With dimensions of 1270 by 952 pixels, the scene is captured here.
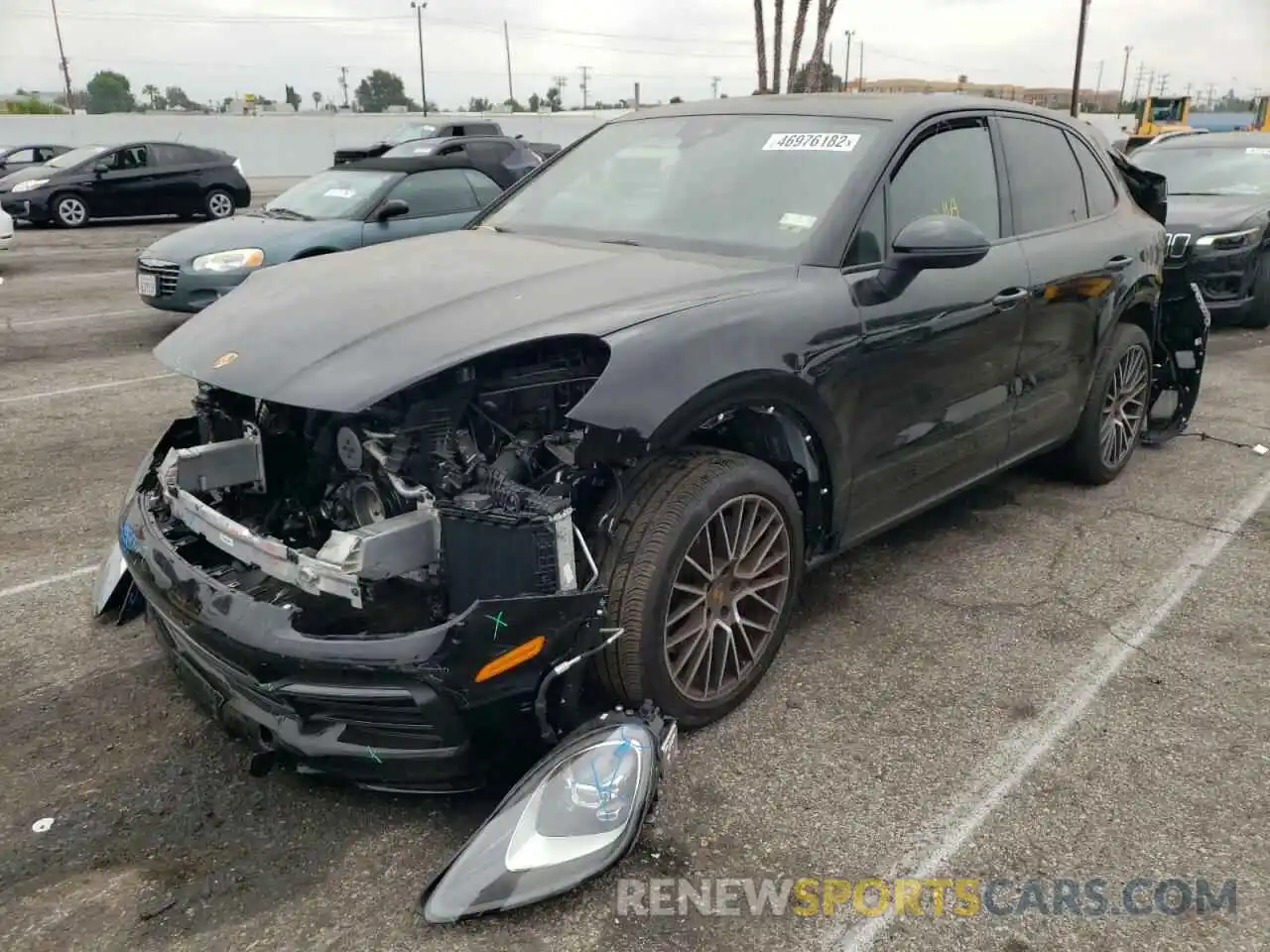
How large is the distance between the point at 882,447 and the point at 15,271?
44.5 ft

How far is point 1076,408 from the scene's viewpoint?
4672 millimetres

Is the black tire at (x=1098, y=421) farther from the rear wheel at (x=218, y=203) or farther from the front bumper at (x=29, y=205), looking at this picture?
the front bumper at (x=29, y=205)

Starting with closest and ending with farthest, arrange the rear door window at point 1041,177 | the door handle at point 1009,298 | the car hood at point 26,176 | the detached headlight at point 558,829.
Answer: the detached headlight at point 558,829
the door handle at point 1009,298
the rear door window at point 1041,177
the car hood at point 26,176

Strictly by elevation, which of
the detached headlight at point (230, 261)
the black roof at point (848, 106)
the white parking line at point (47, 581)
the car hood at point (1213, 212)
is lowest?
the white parking line at point (47, 581)

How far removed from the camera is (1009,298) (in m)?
3.85

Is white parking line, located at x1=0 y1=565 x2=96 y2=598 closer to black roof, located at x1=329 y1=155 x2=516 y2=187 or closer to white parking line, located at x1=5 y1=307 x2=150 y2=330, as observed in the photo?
black roof, located at x1=329 y1=155 x2=516 y2=187

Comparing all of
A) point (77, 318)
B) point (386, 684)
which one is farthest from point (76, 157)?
point (386, 684)

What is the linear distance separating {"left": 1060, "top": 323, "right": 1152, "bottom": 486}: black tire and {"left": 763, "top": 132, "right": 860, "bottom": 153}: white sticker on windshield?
1.99 m

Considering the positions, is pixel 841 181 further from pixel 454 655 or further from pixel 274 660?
pixel 274 660

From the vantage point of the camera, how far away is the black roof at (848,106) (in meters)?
3.63

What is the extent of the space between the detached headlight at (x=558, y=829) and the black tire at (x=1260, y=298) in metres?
9.26

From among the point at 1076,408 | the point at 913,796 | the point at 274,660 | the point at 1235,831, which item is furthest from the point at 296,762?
the point at 1076,408

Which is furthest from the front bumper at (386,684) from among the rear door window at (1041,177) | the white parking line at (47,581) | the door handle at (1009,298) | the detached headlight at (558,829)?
the rear door window at (1041,177)

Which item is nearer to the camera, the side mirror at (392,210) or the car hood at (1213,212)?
the side mirror at (392,210)
